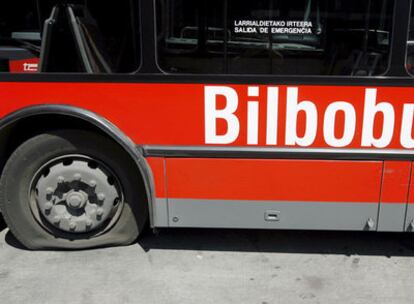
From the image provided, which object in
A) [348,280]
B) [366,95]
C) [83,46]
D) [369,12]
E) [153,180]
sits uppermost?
[369,12]

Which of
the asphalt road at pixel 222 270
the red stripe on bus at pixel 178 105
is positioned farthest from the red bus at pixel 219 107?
the asphalt road at pixel 222 270

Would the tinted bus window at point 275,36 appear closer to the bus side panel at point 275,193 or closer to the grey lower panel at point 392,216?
the bus side panel at point 275,193

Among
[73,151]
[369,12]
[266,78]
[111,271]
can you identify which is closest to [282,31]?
[266,78]

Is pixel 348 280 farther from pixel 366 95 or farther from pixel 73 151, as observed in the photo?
pixel 73 151

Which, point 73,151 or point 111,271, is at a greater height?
point 73,151

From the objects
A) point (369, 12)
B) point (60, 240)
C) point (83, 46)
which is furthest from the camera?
point (60, 240)

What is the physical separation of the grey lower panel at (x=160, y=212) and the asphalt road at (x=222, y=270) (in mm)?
318

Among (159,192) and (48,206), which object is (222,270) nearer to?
(159,192)

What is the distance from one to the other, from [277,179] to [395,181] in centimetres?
73

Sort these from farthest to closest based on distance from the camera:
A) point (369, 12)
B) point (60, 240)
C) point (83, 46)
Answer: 1. point (60, 240)
2. point (83, 46)
3. point (369, 12)

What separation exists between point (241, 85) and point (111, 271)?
4.92 feet

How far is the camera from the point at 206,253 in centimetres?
367

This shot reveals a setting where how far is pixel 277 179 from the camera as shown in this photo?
3.28 m

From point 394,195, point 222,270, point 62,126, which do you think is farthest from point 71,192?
point 394,195
